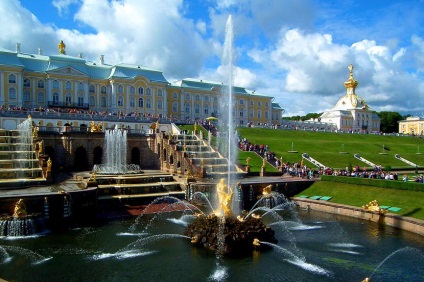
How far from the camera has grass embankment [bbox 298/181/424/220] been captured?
2447 centimetres

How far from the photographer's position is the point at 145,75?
6725 cm

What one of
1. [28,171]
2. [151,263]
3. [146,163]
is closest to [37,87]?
[146,163]

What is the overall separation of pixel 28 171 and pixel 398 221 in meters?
25.4

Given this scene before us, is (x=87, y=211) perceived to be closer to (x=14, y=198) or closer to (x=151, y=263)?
(x=14, y=198)

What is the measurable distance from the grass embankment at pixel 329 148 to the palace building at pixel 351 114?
2634 centimetres

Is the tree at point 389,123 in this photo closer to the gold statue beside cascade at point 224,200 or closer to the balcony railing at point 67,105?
the balcony railing at point 67,105

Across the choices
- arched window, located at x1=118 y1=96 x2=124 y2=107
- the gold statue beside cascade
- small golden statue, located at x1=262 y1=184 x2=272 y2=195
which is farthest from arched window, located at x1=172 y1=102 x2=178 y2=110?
the gold statue beside cascade

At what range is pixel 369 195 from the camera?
2814cm

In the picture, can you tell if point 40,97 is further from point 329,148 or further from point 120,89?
point 329,148

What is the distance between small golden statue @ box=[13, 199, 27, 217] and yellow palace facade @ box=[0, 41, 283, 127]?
32.5 m

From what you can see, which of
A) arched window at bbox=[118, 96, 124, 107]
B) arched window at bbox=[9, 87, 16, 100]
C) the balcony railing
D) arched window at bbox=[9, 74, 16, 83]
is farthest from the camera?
arched window at bbox=[118, 96, 124, 107]

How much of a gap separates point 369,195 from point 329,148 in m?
25.8

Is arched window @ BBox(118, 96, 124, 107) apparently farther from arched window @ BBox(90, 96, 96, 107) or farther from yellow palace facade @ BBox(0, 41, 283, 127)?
arched window @ BBox(90, 96, 96, 107)

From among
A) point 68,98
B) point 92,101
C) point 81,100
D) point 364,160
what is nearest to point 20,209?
point 364,160
